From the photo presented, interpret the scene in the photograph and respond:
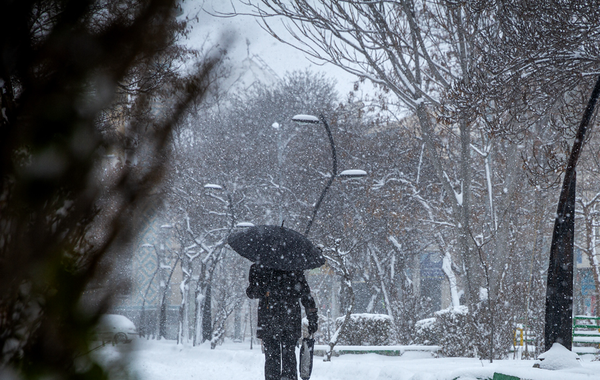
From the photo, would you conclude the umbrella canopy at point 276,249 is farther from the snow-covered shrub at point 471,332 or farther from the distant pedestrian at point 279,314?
the snow-covered shrub at point 471,332

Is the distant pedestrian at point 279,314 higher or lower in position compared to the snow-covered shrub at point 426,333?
higher

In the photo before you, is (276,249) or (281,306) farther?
(276,249)

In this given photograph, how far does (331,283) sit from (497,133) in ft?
97.8

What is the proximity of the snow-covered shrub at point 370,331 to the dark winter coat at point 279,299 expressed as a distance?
1121 centimetres

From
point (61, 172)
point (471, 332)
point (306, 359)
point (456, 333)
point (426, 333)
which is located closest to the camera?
point (61, 172)

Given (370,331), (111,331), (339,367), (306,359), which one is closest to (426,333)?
(370,331)

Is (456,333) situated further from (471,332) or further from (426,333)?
(426,333)

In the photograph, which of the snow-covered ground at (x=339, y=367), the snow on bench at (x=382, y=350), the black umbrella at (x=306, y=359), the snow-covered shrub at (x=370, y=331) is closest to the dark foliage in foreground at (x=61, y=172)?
the snow-covered ground at (x=339, y=367)

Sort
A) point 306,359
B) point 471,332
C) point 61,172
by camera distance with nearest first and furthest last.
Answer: point 61,172 < point 306,359 < point 471,332

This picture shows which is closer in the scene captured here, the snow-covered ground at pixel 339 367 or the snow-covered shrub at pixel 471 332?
the snow-covered ground at pixel 339 367

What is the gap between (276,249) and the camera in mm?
6910

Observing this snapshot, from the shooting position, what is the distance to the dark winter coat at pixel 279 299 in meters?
6.35

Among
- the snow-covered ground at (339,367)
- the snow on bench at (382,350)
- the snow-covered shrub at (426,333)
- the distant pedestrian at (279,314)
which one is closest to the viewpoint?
the snow-covered ground at (339,367)

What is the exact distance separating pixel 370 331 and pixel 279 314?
11.5m
